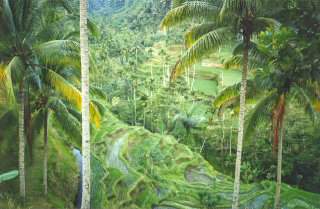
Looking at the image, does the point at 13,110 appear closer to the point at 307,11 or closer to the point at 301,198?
the point at 307,11

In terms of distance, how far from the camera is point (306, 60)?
4.22m

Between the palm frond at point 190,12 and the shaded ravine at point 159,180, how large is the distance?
9595mm

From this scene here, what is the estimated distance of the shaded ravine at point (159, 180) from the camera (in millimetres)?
15562

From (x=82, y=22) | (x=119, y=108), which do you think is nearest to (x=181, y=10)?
(x=82, y=22)

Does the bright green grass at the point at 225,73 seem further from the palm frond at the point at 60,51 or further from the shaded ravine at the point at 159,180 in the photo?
the palm frond at the point at 60,51

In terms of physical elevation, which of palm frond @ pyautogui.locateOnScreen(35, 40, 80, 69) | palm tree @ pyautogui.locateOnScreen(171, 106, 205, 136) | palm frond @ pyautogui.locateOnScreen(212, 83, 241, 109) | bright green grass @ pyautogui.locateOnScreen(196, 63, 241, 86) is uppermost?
palm frond @ pyautogui.locateOnScreen(35, 40, 80, 69)

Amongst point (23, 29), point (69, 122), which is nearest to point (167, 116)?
point (69, 122)

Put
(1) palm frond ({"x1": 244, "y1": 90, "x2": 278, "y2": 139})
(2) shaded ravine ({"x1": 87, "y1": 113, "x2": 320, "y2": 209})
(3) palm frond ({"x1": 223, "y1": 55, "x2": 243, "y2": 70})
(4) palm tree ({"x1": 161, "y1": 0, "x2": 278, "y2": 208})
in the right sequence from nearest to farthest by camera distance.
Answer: (4) palm tree ({"x1": 161, "y1": 0, "x2": 278, "y2": 208}) < (1) palm frond ({"x1": 244, "y1": 90, "x2": 278, "y2": 139}) < (3) palm frond ({"x1": 223, "y1": 55, "x2": 243, "y2": 70}) < (2) shaded ravine ({"x1": 87, "y1": 113, "x2": 320, "y2": 209})

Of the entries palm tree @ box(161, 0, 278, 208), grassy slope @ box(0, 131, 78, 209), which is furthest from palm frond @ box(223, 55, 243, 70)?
grassy slope @ box(0, 131, 78, 209)

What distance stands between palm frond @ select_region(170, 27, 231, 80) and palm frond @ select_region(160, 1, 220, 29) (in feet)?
1.81

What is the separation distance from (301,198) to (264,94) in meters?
6.44

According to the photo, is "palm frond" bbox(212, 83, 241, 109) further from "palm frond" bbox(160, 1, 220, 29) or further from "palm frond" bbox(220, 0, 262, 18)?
"palm frond" bbox(220, 0, 262, 18)

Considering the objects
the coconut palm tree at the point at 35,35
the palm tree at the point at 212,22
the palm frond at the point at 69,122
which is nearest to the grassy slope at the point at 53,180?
the palm frond at the point at 69,122

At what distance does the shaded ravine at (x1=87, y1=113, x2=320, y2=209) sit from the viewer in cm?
1556
